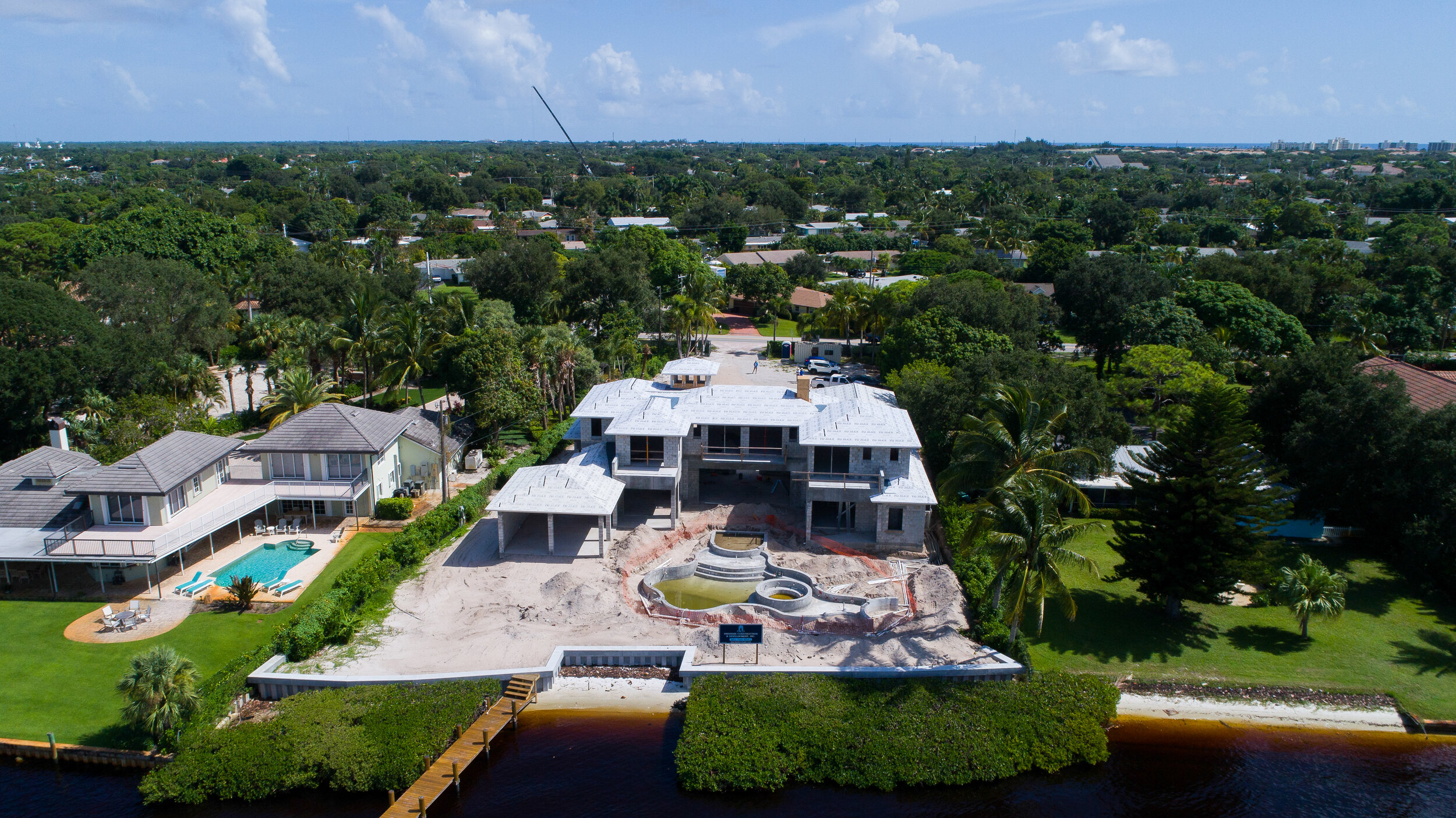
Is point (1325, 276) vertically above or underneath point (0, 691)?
above

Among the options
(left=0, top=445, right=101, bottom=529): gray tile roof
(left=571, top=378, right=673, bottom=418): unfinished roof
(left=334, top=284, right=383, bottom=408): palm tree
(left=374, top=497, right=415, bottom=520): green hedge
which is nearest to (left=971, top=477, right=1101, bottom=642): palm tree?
(left=571, top=378, right=673, bottom=418): unfinished roof

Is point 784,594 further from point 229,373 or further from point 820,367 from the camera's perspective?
point 229,373

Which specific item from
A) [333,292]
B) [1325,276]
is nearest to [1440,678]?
[1325,276]

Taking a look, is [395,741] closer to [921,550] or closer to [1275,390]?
[921,550]

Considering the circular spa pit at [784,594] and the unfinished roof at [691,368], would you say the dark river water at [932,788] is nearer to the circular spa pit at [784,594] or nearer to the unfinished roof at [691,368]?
the circular spa pit at [784,594]

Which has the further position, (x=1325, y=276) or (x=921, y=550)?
(x=1325, y=276)

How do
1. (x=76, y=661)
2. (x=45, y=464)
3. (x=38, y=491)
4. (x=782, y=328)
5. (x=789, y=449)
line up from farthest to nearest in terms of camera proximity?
1. (x=782, y=328)
2. (x=789, y=449)
3. (x=45, y=464)
4. (x=38, y=491)
5. (x=76, y=661)

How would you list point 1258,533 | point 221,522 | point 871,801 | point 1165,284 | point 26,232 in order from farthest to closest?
1. point 26,232
2. point 1165,284
3. point 221,522
4. point 1258,533
5. point 871,801

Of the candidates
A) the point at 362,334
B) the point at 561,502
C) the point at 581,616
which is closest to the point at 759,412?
the point at 561,502
